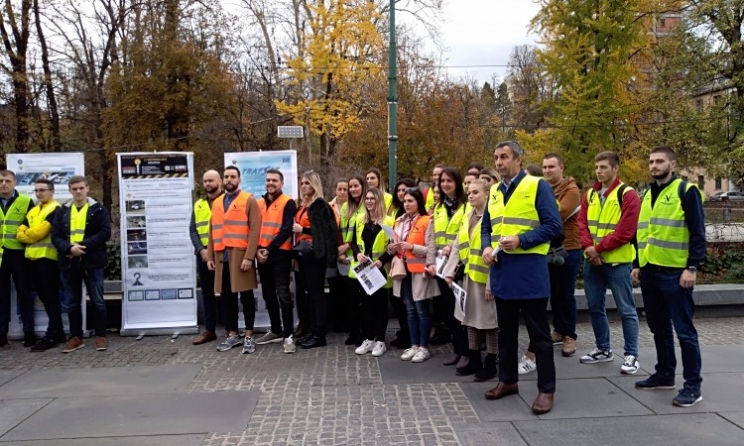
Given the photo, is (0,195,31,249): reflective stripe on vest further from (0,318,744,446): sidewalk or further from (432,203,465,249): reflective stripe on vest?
(432,203,465,249): reflective stripe on vest

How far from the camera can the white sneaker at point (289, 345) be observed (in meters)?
6.56

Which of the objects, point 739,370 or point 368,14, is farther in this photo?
point 368,14

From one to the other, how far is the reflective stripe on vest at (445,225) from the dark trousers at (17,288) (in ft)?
16.9

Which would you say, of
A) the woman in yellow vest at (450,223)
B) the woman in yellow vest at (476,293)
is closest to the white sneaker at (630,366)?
the woman in yellow vest at (476,293)

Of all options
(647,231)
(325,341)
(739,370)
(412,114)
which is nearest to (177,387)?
(325,341)

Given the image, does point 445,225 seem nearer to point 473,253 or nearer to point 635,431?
point 473,253

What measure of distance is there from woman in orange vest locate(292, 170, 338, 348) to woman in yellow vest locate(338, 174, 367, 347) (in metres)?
0.17

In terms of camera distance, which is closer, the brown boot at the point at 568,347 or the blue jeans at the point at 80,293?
the brown boot at the point at 568,347

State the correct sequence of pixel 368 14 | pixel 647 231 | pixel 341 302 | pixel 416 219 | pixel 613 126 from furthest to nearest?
1. pixel 613 126
2. pixel 368 14
3. pixel 341 302
4. pixel 416 219
5. pixel 647 231

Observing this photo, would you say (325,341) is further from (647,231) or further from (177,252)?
(647,231)

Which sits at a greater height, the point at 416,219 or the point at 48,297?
the point at 416,219

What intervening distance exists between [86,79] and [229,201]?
2013 cm

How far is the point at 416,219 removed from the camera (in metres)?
6.16

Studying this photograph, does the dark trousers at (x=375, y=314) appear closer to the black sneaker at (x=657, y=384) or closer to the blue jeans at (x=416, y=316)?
the blue jeans at (x=416, y=316)
